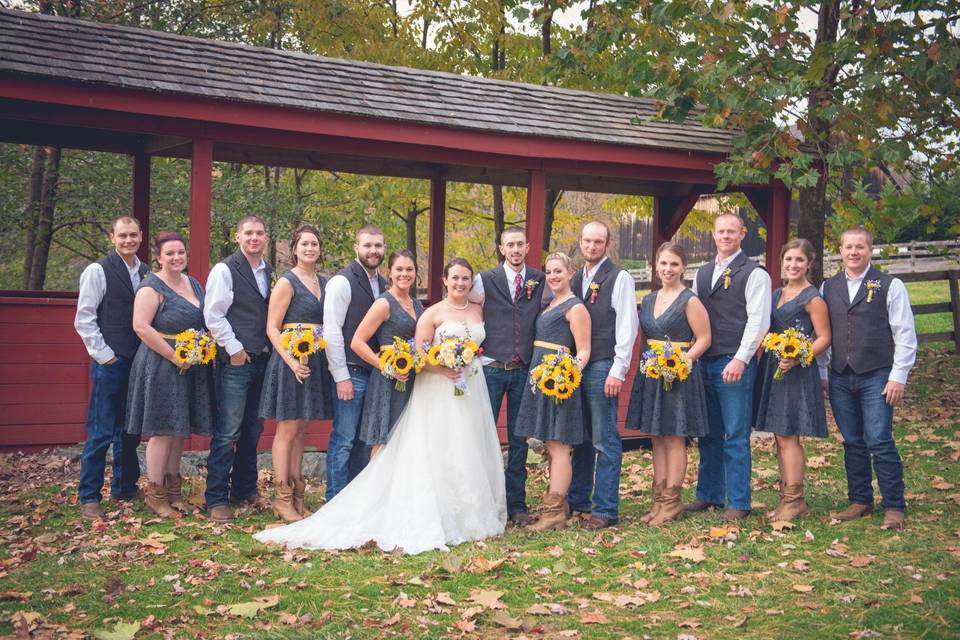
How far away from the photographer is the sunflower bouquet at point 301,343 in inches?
256

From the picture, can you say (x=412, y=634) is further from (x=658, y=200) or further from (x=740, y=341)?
(x=658, y=200)

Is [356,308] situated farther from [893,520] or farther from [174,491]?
[893,520]

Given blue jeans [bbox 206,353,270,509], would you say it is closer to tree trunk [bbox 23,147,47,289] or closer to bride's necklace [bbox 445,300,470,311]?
bride's necklace [bbox 445,300,470,311]

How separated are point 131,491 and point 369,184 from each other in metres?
9.41

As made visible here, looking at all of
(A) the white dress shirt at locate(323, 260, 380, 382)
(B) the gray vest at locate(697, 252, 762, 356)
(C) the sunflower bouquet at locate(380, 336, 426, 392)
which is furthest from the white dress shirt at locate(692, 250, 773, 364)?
(A) the white dress shirt at locate(323, 260, 380, 382)

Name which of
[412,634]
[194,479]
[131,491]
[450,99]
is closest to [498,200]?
[450,99]

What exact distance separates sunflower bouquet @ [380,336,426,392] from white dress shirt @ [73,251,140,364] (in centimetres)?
204

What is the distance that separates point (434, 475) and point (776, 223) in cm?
680

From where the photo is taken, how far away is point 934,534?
6223mm

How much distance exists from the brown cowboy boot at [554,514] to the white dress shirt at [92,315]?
10.8ft

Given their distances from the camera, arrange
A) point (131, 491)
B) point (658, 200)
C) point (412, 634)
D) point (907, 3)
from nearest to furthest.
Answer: point (412, 634) → point (131, 491) → point (907, 3) → point (658, 200)

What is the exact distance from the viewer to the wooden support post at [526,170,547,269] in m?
9.77

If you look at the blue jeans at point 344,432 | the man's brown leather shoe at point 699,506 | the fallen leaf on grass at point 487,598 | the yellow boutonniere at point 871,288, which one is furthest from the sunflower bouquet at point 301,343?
the yellow boutonniere at point 871,288

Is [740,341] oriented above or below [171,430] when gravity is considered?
above
